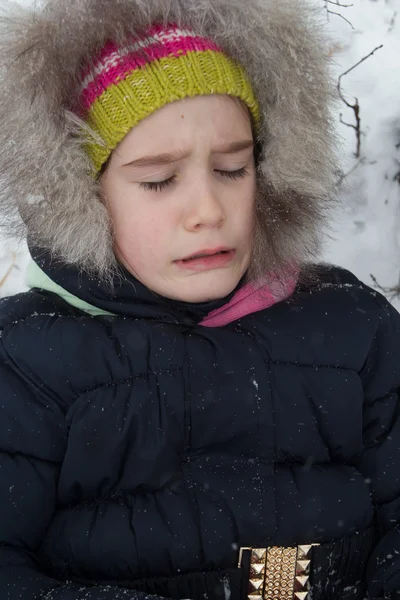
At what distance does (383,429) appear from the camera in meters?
1.86

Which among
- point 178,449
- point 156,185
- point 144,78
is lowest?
point 178,449

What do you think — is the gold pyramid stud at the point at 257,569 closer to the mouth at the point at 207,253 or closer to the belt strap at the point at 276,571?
the belt strap at the point at 276,571

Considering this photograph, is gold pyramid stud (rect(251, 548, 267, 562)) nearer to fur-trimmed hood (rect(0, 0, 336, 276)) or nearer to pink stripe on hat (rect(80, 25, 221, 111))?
fur-trimmed hood (rect(0, 0, 336, 276))

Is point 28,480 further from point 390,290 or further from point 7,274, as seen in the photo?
point 390,290

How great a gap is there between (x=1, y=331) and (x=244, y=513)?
2.34ft

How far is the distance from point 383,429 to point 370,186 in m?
1.28

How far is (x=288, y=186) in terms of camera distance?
1.75m

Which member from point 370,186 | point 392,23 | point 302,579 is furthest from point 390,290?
point 302,579

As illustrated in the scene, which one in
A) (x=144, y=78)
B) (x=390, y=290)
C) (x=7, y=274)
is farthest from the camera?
(x=7, y=274)

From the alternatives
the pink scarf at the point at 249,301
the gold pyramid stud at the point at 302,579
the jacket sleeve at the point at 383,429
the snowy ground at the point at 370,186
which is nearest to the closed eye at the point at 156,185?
the pink scarf at the point at 249,301

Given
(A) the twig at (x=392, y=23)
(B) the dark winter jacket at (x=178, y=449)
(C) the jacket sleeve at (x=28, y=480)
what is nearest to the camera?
(C) the jacket sleeve at (x=28, y=480)

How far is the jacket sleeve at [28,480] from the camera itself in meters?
1.54

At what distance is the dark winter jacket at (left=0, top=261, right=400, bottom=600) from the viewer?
1649 millimetres

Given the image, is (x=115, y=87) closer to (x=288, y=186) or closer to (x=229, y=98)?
(x=229, y=98)
